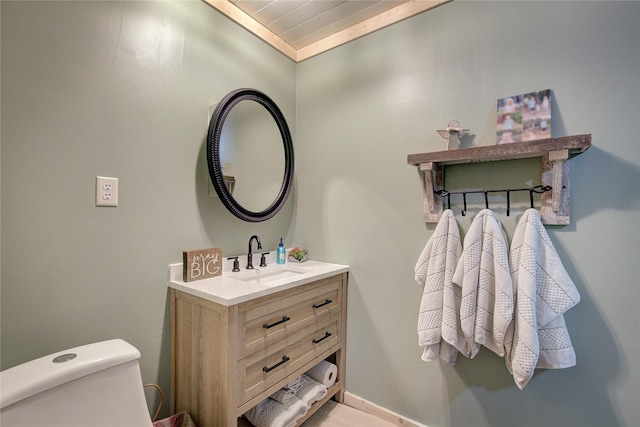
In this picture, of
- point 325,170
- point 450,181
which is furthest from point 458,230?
point 325,170

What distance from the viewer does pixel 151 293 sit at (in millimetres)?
1393

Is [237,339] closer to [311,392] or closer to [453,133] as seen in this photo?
[311,392]

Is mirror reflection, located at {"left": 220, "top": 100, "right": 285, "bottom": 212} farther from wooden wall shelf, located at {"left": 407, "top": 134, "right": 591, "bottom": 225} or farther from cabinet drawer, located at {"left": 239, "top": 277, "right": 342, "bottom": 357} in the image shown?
wooden wall shelf, located at {"left": 407, "top": 134, "right": 591, "bottom": 225}

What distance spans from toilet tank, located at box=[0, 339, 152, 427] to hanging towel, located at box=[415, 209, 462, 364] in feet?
4.03

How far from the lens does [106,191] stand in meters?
1.23

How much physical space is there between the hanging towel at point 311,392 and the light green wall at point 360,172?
0.28 metres

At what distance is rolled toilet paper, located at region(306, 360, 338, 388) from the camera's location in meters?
1.77

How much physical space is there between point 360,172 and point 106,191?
4.44ft

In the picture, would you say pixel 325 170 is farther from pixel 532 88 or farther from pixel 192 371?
pixel 192 371

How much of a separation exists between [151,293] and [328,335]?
39.9 inches

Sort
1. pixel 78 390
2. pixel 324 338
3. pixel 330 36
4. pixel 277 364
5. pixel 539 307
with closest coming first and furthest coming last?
pixel 78 390
pixel 539 307
pixel 277 364
pixel 324 338
pixel 330 36

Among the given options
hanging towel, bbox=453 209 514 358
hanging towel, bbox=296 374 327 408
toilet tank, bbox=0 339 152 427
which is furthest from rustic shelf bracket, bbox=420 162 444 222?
toilet tank, bbox=0 339 152 427

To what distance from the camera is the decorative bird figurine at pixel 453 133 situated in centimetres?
147

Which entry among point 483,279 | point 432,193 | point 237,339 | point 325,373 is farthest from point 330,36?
point 325,373
